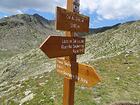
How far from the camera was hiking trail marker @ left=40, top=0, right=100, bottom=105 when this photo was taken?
1230 centimetres

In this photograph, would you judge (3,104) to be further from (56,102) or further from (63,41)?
(63,41)

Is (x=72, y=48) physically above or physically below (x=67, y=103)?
above

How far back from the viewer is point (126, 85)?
72.5 feet

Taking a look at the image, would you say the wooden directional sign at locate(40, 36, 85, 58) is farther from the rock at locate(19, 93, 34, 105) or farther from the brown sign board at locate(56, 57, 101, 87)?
the rock at locate(19, 93, 34, 105)

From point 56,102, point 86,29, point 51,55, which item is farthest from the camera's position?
point 56,102

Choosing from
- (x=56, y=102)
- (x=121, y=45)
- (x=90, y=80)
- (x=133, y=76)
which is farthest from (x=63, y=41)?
(x=121, y=45)

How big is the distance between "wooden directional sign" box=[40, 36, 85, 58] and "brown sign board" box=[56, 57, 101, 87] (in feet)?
1.83

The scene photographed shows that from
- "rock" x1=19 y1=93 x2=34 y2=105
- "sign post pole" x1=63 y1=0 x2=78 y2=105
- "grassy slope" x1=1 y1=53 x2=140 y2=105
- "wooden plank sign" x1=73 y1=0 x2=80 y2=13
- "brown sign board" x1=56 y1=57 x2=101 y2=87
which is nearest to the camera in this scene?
"brown sign board" x1=56 y1=57 x2=101 y2=87

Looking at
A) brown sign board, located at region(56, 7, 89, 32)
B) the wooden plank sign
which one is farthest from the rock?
the wooden plank sign

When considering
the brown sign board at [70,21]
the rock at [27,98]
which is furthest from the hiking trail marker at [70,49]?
the rock at [27,98]

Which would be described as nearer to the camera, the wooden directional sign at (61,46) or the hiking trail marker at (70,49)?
the wooden directional sign at (61,46)

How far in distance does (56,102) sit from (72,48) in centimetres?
747

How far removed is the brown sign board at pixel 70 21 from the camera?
40.6 feet

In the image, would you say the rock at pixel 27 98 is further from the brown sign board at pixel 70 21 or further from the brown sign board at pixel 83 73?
the brown sign board at pixel 70 21
